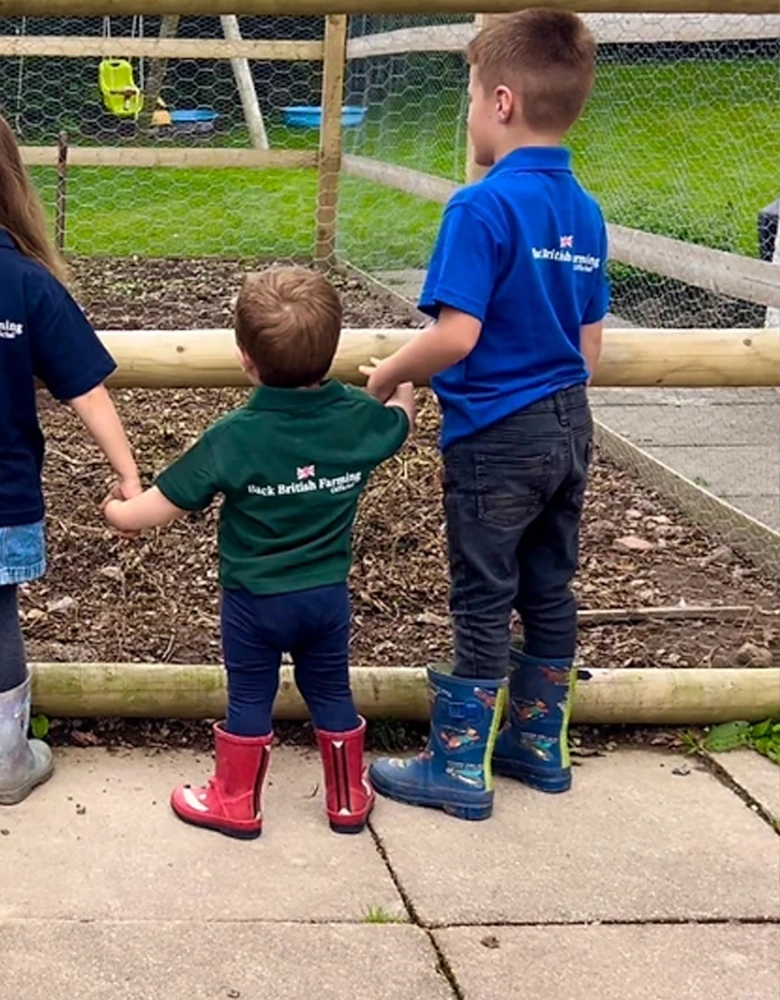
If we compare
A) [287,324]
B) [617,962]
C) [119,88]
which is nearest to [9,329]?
[287,324]

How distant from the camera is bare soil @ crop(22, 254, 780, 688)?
3.56 meters

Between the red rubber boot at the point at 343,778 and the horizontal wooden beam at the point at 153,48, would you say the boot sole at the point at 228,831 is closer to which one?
the red rubber boot at the point at 343,778

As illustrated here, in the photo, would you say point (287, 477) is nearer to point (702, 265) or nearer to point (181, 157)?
point (702, 265)

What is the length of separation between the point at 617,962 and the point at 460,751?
584mm

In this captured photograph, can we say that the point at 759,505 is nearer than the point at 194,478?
No

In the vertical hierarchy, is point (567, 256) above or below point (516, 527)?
above

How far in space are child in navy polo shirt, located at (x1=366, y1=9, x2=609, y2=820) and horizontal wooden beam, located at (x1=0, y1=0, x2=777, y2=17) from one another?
0.37 meters

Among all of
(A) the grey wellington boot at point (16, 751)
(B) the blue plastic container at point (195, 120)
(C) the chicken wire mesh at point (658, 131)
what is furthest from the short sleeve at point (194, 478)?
(B) the blue plastic container at point (195, 120)

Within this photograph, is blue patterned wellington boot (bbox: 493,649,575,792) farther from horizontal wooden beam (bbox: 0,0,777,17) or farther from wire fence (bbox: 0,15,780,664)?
horizontal wooden beam (bbox: 0,0,777,17)

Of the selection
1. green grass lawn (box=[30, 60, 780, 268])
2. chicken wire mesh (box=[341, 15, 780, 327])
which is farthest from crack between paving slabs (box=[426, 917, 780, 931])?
green grass lawn (box=[30, 60, 780, 268])

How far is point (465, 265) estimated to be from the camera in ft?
8.07

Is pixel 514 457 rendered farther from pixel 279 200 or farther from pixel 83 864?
pixel 279 200

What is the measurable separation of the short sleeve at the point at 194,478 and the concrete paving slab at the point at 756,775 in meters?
1.31

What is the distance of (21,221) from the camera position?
2.53 m
